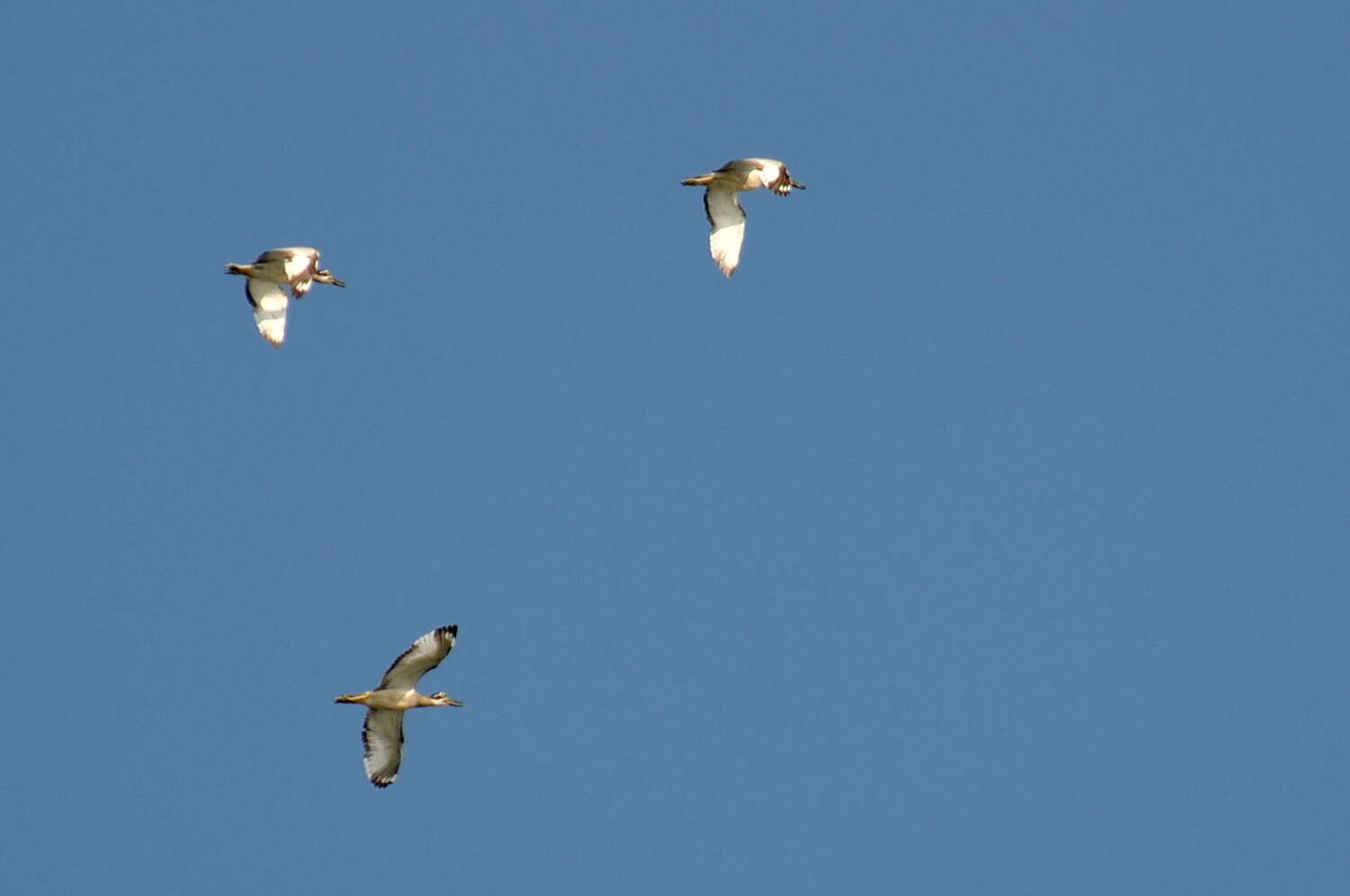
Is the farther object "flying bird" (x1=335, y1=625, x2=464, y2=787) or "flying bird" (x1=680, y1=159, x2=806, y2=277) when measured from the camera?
"flying bird" (x1=680, y1=159, x2=806, y2=277)

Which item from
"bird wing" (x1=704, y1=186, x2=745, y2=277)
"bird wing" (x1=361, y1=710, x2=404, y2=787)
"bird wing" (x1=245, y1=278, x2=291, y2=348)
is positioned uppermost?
"bird wing" (x1=704, y1=186, x2=745, y2=277)

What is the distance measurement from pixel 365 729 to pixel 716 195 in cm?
1113

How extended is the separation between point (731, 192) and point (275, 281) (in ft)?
27.1

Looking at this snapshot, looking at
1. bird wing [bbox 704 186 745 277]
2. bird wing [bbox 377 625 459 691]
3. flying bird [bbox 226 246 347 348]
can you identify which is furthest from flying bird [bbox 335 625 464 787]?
bird wing [bbox 704 186 745 277]

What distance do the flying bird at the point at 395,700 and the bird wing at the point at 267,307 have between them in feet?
26.0

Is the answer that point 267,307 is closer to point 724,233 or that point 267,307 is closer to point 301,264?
point 301,264

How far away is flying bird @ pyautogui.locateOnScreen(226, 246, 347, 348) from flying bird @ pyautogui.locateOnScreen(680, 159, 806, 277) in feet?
22.2

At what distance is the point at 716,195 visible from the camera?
134 feet

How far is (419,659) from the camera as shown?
36438 millimetres

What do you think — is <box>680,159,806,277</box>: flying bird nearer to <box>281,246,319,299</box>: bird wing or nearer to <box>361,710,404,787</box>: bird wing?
<box>281,246,319,299</box>: bird wing

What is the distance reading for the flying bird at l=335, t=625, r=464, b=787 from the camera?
36188 mm

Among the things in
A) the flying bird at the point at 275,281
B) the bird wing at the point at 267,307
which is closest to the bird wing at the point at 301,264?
the flying bird at the point at 275,281

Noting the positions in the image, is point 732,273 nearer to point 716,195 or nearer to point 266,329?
point 716,195

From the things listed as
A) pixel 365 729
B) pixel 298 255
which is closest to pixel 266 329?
pixel 298 255
